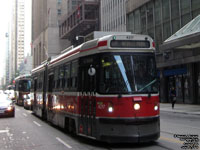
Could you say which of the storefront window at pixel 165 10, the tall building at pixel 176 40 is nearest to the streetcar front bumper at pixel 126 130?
the tall building at pixel 176 40

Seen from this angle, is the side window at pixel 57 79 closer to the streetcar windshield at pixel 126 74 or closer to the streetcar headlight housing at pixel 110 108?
the streetcar windshield at pixel 126 74

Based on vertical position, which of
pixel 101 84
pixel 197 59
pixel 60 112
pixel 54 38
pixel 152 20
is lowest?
pixel 60 112

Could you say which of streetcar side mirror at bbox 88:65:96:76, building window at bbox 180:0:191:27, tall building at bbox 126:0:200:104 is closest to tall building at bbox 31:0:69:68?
tall building at bbox 126:0:200:104

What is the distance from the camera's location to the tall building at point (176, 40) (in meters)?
27.4

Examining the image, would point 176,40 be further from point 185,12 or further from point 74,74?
point 74,74

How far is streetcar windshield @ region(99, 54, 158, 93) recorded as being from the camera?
340 inches

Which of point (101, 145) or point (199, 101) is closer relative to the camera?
point (101, 145)

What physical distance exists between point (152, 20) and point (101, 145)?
30.6m

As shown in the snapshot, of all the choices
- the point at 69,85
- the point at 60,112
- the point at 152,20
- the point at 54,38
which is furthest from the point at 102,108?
the point at 54,38

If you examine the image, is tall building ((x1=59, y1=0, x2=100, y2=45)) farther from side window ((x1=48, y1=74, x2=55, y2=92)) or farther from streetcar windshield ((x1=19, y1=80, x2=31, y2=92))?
side window ((x1=48, y1=74, x2=55, y2=92))

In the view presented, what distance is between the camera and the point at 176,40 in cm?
2636

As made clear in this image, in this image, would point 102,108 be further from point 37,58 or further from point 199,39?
point 37,58

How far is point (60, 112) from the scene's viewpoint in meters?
12.5

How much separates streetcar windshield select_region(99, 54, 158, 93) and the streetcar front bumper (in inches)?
32.9
